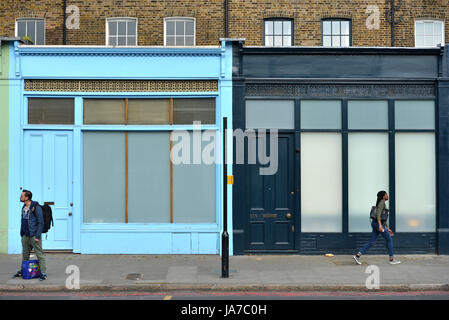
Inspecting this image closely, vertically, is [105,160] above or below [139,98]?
below

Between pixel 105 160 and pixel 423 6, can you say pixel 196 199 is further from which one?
pixel 423 6

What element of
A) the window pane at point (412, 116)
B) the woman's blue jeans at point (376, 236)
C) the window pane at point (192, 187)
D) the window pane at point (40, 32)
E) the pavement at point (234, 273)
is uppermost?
the window pane at point (40, 32)

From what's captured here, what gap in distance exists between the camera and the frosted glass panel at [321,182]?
13.7 m

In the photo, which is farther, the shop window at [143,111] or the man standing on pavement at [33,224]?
the shop window at [143,111]

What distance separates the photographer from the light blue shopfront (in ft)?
44.2

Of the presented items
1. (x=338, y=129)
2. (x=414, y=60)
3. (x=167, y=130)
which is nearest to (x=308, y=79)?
(x=338, y=129)

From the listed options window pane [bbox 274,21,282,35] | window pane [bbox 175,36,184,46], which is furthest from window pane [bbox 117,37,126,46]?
window pane [bbox 274,21,282,35]

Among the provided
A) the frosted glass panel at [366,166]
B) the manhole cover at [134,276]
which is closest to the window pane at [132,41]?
the frosted glass panel at [366,166]

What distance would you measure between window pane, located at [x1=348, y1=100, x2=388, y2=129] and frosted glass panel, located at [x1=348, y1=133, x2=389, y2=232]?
0.79 ft

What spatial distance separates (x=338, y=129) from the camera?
13727 mm

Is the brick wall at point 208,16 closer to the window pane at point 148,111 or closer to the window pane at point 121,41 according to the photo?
the window pane at point 121,41

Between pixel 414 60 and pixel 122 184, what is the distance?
334 inches

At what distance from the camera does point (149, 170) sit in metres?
13.7

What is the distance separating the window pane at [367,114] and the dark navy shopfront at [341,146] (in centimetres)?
3
